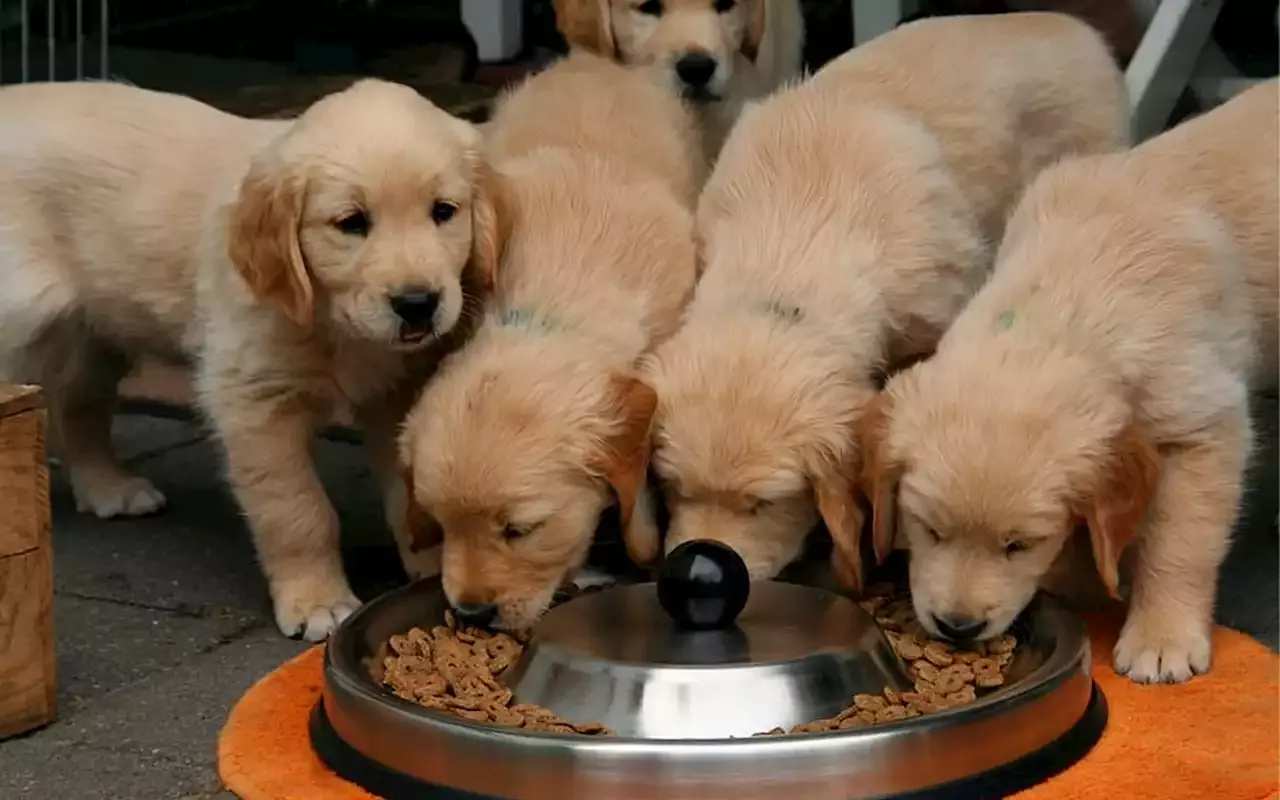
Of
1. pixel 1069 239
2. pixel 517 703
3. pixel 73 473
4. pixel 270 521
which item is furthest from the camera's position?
pixel 73 473

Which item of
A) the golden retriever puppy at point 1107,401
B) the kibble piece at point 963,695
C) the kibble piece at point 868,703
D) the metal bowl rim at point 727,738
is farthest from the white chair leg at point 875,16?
the kibble piece at point 868,703

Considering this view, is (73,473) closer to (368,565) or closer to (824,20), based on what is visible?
(368,565)

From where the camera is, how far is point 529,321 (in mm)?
2881

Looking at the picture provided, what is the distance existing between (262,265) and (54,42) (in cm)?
250

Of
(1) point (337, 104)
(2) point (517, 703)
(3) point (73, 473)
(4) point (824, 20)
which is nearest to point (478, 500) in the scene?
(2) point (517, 703)

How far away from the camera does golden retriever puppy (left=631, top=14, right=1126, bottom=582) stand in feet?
8.89

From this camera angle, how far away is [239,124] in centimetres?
339

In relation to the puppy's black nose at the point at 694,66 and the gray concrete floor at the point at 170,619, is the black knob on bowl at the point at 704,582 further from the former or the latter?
the puppy's black nose at the point at 694,66

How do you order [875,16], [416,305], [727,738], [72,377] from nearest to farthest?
[727,738] → [416,305] → [72,377] → [875,16]

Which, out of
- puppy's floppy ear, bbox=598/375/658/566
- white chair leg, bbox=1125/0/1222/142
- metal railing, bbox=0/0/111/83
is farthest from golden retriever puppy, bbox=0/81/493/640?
white chair leg, bbox=1125/0/1222/142

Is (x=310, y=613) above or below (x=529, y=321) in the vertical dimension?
below

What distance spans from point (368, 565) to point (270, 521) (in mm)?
431

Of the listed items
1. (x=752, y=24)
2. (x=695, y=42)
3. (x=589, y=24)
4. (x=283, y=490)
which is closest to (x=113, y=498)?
(x=283, y=490)

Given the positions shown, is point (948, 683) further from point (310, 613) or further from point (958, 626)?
point (310, 613)
